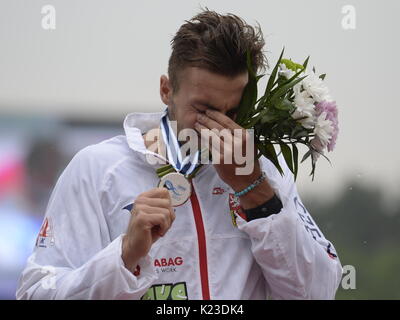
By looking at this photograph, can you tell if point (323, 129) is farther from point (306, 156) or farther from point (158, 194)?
point (158, 194)

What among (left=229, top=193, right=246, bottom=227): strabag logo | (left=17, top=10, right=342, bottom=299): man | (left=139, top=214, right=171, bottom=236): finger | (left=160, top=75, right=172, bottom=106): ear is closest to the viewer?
(left=139, top=214, right=171, bottom=236): finger

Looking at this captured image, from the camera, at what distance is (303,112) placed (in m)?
3.37

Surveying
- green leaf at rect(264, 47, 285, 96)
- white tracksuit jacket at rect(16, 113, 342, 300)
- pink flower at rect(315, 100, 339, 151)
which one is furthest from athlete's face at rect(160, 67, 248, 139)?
pink flower at rect(315, 100, 339, 151)

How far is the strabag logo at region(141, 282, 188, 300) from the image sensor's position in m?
3.19

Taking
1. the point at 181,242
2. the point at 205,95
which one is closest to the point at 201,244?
the point at 181,242

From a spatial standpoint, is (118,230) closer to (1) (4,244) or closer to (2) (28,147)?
(1) (4,244)

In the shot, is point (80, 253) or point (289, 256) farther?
point (289, 256)

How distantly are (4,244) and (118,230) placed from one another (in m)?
1.83

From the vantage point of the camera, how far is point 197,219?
10.9ft

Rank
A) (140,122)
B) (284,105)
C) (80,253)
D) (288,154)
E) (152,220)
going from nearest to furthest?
(152,220) → (80,253) → (284,105) → (288,154) → (140,122)

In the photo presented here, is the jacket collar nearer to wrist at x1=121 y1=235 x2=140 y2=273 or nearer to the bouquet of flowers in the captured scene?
the bouquet of flowers

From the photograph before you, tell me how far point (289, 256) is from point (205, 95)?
0.73m

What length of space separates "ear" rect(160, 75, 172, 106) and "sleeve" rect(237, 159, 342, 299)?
1.88ft
